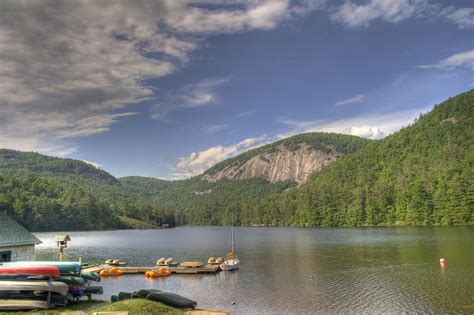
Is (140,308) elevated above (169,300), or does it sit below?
above

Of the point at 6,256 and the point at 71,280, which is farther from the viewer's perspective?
the point at 6,256

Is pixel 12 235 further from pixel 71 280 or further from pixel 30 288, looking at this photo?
pixel 30 288

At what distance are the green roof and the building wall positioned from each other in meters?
0.46

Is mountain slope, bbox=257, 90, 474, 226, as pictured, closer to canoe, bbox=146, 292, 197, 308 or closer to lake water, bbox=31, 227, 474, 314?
lake water, bbox=31, 227, 474, 314

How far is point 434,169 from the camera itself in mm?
161500


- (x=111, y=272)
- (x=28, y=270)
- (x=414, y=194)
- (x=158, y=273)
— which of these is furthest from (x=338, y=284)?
(x=414, y=194)

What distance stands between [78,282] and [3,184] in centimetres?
19808

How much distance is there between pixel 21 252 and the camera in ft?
107

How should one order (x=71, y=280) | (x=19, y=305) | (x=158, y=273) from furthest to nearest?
(x=158, y=273) → (x=71, y=280) → (x=19, y=305)

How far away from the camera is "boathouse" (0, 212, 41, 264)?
102 feet

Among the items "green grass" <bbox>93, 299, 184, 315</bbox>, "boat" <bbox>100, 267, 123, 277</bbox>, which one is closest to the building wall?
"green grass" <bbox>93, 299, 184, 315</bbox>

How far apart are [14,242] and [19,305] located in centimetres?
1228

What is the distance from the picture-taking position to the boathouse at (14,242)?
1225 inches

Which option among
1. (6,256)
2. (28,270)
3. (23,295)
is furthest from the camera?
(6,256)
